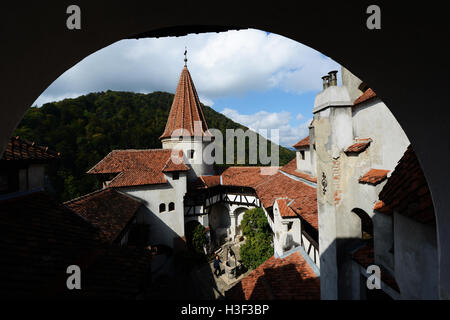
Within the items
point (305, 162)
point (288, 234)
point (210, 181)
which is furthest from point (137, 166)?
point (305, 162)

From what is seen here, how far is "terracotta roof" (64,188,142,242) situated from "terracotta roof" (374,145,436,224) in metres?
9.08

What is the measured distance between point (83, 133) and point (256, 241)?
1626 inches

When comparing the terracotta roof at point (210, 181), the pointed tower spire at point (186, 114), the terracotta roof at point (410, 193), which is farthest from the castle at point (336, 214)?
the pointed tower spire at point (186, 114)

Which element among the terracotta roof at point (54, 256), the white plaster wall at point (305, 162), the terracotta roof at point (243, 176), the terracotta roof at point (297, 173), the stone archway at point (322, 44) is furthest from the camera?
the terracotta roof at point (243, 176)

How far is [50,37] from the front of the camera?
3.91 ft

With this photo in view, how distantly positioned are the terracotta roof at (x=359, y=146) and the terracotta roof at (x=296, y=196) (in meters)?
2.70

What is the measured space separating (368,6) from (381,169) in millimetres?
3956

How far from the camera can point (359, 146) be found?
4480 mm

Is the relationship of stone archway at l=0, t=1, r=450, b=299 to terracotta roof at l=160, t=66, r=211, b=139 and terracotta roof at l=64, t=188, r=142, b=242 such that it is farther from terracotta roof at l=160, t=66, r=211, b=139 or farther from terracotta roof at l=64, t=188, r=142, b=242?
terracotta roof at l=160, t=66, r=211, b=139

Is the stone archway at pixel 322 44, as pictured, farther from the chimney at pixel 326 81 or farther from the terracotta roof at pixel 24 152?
the terracotta roof at pixel 24 152

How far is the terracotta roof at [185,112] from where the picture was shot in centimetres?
1783

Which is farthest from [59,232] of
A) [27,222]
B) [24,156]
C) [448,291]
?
[448,291]

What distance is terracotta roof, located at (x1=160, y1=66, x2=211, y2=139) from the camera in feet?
58.5

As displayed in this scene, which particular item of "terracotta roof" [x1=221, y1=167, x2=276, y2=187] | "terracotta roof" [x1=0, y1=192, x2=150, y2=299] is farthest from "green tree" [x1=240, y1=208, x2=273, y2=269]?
"terracotta roof" [x1=0, y1=192, x2=150, y2=299]
